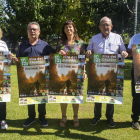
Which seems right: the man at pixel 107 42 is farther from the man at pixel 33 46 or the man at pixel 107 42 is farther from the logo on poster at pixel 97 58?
the man at pixel 33 46

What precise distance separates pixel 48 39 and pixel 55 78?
22099mm

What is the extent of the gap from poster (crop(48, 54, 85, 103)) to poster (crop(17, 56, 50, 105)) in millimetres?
122

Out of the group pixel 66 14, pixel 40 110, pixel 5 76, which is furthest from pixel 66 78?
pixel 66 14

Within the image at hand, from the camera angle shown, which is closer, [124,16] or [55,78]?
[55,78]

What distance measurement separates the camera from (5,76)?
11.4 ft

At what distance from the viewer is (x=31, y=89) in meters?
3.49

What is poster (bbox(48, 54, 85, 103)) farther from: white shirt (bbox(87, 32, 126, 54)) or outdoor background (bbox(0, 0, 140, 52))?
outdoor background (bbox(0, 0, 140, 52))

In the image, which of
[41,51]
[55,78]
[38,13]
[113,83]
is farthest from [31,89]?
[38,13]

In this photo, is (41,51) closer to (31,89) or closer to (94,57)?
(31,89)

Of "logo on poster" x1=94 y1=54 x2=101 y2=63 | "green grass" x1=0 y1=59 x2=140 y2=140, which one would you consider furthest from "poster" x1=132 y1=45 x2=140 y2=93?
"green grass" x1=0 y1=59 x2=140 y2=140

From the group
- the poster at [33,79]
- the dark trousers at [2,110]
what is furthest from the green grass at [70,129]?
the poster at [33,79]

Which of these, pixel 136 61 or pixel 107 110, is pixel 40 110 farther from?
pixel 136 61

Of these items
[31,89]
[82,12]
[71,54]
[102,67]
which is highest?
[82,12]

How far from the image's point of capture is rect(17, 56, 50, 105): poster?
11.2 feet
